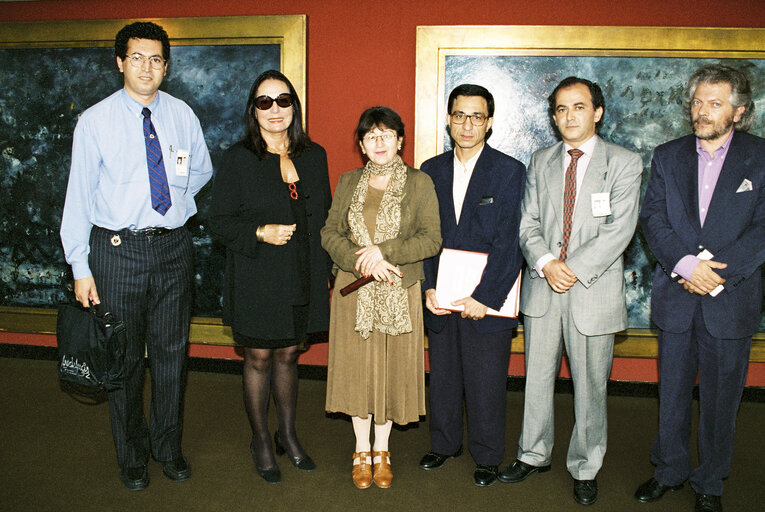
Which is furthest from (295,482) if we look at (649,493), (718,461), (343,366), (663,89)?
(663,89)

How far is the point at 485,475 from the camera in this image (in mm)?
2977

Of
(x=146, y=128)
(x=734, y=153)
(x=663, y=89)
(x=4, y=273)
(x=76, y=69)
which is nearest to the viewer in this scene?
(x=734, y=153)

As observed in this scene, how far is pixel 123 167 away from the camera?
277cm

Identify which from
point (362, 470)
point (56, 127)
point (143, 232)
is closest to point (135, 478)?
point (362, 470)

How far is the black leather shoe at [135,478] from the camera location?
2.91 meters

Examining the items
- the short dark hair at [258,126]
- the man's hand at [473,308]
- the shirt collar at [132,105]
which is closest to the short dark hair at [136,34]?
the shirt collar at [132,105]

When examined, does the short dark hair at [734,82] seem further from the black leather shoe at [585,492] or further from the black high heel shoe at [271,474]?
the black high heel shoe at [271,474]

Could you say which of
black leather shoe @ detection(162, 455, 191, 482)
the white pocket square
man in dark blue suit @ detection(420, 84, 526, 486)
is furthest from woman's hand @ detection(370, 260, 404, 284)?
the white pocket square

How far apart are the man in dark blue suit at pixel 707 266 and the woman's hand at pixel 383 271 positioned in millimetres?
1286

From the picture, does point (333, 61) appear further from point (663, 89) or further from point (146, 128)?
point (663, 89)

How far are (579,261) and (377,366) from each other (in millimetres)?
1109

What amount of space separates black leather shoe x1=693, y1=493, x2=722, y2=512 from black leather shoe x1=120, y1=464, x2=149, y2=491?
2784mm

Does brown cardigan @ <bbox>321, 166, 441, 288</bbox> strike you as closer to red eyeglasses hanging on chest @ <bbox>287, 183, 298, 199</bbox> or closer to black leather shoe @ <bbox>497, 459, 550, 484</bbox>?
red eyeglasses hanging on chest @ <bbox>287, 183, 298, 199</bbox>

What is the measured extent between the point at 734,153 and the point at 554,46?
5.78 ft
